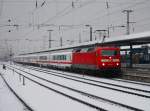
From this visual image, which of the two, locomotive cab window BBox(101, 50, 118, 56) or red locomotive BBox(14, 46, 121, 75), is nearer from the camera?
red locomotive BBox(14, 46, 121, 75)

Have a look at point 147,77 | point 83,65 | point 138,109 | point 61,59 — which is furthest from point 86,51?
point 138,109

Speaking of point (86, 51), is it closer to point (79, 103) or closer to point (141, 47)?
point (79, 103)

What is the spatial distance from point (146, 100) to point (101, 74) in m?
15.3

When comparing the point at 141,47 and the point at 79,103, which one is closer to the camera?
the point at 79,103

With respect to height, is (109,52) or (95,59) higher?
(109,52)

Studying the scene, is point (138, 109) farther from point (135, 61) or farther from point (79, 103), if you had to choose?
point (135, 61)

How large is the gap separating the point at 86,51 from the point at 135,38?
204 inches

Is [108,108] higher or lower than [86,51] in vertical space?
lower

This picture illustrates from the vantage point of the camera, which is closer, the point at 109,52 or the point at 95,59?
the point at 95,59

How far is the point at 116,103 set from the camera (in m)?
12.7

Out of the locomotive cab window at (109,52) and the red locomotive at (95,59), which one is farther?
the locomotive cab window at (109,52)

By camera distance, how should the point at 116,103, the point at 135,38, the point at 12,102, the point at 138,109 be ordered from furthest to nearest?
the point at 135,38 → the point at 12,102 → the point at 116,103 → the point at 138,109

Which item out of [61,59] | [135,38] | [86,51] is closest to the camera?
[135,38]

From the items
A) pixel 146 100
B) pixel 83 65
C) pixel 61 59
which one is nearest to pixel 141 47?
pixel 61 59
